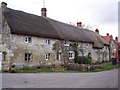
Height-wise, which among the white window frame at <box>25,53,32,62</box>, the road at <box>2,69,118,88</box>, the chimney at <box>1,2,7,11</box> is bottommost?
the road at <box>2,69,118,88</box>

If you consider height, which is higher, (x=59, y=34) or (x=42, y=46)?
(x=59, y=34)

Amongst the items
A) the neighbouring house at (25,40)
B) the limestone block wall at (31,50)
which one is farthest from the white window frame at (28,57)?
the limestone block wall at (31,50)

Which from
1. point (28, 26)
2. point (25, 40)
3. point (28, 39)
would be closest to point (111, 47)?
point (28, 26)

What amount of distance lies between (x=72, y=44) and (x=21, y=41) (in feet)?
34.2

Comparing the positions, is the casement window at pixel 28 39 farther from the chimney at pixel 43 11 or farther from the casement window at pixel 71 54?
the chimney at pixel 43 11

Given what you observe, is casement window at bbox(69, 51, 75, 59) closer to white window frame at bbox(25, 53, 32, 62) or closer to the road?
white window frame at bbox(25, 53, 32, 62)

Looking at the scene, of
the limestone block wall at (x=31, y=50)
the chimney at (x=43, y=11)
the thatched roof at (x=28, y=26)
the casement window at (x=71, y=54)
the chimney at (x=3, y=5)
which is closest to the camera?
the limestone block wall at (x=31, y=50)

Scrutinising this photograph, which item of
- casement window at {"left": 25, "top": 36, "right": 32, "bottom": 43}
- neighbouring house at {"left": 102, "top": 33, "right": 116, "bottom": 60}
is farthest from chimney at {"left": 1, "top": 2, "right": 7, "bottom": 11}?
neighbouring house at {"left": 102, "top": 33, "right": 116, "bottom": 60}

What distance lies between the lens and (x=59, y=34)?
24.3 metres

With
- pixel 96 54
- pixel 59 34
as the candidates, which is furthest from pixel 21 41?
pixel 96 54

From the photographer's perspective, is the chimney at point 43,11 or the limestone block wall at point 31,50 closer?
the limestone block wall at point 31,50

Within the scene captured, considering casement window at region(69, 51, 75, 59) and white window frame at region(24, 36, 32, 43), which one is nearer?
white window frame at region(24, 36, 32, 43)

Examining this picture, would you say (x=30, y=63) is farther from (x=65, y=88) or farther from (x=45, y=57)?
(x=65, y=88)

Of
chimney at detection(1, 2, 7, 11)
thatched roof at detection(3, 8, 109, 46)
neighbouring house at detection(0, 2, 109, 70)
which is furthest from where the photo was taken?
chimney at detection(1, 2, 7, 11)
